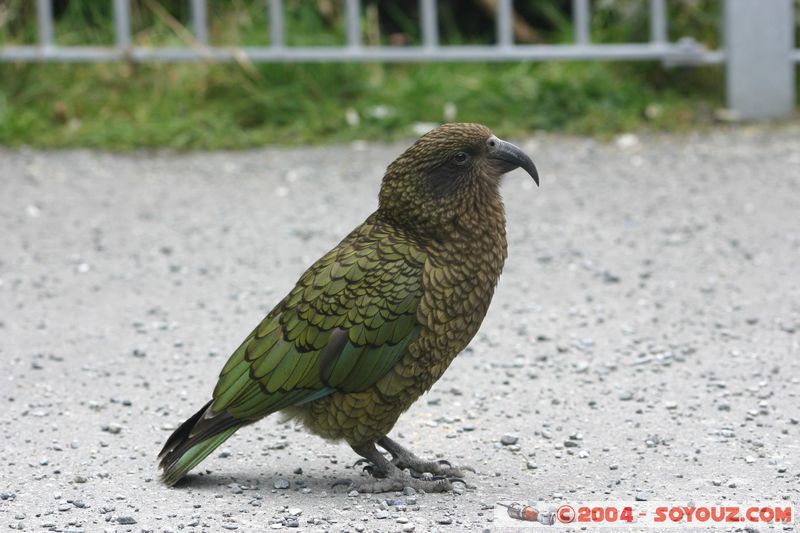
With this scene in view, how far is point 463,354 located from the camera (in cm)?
534

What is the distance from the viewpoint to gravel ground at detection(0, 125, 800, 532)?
398 cm

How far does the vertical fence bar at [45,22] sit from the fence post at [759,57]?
4421 millimetres

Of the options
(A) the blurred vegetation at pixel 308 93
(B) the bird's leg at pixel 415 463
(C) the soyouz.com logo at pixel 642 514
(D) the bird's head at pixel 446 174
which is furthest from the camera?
(A) the blurred vegetation at pixel 308 93

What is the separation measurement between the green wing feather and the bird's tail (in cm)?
4

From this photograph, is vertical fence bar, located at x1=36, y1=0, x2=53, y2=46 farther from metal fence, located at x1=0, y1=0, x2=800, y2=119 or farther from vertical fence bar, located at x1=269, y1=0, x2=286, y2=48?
vertical fence bar, located at x1=269, y1=0, x2=286, y2=48

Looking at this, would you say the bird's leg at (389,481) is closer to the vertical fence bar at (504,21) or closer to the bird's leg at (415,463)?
the bird's leg at (415,463)

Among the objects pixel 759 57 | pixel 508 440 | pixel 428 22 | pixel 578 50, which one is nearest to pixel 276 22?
pixel 428 22

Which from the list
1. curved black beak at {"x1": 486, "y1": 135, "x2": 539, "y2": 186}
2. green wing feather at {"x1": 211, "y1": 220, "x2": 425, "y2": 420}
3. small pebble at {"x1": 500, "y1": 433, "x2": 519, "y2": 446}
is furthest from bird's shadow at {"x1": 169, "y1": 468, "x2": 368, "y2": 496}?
curved black beak at {"x1": 486, "y1": 135, "x2": 539, "y2": 186}

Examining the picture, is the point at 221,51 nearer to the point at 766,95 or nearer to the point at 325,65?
the point at 325,65

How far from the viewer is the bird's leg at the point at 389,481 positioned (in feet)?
13.1

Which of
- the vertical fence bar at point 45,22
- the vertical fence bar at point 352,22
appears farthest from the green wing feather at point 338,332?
the vertical fence bar at point 45,22

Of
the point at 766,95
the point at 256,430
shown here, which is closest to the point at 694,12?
the point at 766,95

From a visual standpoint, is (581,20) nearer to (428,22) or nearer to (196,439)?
(428,22)

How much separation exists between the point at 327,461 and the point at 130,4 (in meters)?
5.60
